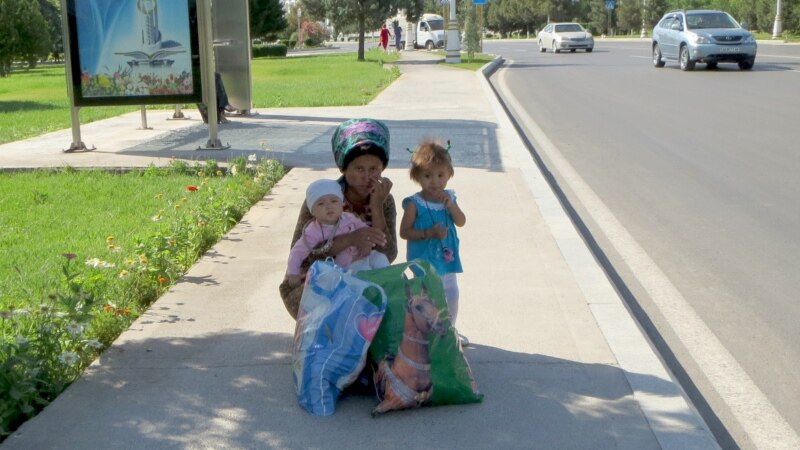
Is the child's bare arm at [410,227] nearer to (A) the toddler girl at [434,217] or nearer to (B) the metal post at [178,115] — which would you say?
(A) the toddler girl at [434,217]

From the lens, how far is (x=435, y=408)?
4.24 metres

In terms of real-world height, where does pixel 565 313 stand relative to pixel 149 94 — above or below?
below

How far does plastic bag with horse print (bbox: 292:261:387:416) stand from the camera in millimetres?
4176

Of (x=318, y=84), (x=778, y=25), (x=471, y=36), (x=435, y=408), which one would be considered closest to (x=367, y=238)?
(x=435, y=408)

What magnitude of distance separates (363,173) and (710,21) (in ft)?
83.1

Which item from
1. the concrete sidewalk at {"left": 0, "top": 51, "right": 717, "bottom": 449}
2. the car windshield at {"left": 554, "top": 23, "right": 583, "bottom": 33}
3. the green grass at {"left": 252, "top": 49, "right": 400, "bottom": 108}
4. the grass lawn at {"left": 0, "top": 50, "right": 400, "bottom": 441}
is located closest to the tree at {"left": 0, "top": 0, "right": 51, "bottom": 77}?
the green grass at {"left": 252, "top": 49, "right": 400, "bottom": 108}

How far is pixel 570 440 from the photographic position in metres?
3.92

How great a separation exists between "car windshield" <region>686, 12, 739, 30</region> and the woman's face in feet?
81.4

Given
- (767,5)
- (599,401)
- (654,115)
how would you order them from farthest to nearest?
(767,5) < (654,115) < (599,401)

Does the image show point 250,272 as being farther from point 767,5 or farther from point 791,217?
point 767,5

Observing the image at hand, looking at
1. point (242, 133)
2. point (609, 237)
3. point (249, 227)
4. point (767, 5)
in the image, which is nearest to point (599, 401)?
point (609, 237)

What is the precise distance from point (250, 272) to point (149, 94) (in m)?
6.53

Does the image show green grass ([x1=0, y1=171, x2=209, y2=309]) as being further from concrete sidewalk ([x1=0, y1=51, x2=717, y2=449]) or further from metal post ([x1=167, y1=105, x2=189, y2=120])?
metal post ([x1=167, y1=105, x2=189, y2=120])

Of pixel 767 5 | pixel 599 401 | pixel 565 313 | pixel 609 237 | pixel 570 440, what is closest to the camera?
pixel 570 440
